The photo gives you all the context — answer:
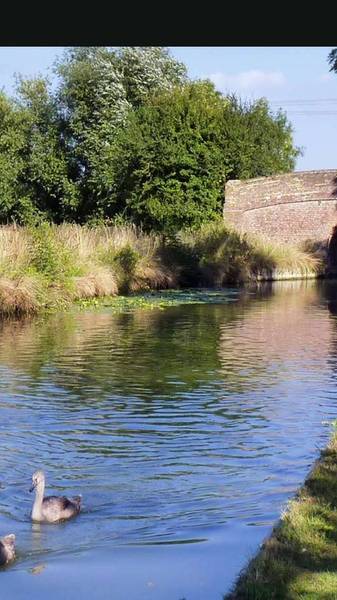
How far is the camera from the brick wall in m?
43.6

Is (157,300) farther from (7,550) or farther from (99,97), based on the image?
(7,550)

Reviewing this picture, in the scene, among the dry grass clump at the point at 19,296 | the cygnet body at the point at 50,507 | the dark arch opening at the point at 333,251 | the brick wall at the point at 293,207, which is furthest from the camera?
the dark arch opening at the point at 333,251

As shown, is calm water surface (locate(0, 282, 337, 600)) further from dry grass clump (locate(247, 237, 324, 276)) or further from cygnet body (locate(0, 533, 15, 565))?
dry grass clump (locate(247, 237, 324, 276))

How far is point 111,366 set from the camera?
52.5 ft

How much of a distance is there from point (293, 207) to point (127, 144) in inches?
332

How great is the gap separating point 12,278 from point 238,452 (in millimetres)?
13421

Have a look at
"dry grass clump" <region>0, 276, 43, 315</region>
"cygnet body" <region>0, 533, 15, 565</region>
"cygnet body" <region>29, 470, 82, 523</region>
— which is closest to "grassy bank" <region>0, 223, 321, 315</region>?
"dry grass clump" <region>0, 276, 43, 315</region>

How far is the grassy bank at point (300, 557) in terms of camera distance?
5660mm

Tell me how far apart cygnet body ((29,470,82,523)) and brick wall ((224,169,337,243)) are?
1367 inches

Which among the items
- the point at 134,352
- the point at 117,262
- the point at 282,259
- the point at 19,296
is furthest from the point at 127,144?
the point at 134,352

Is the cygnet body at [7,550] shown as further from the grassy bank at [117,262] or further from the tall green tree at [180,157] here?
the tall green tree at [180,157]

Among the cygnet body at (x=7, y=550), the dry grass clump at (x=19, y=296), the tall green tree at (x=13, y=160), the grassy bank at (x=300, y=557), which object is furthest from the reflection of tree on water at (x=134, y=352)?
the tall green tree at (x=13, y=160)
